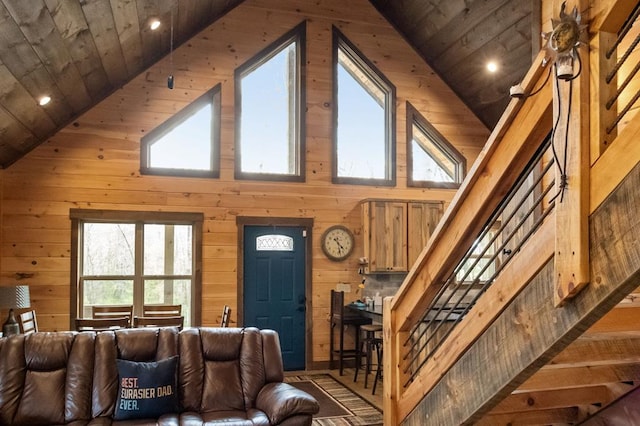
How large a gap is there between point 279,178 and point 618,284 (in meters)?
5.69

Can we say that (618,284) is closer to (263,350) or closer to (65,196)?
(263,350)

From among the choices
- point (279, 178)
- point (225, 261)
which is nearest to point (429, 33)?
point (279, 178)

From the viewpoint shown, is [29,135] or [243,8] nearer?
[29,135]

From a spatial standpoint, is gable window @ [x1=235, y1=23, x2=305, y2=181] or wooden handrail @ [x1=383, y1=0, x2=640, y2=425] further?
gable window @ [x1=235, y1=23, x2=305, y2=181]

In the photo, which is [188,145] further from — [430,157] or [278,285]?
[430,157]

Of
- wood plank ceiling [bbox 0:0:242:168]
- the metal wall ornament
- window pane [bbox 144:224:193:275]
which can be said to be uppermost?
wood plank ceiling [bbox 0:0:242:168]

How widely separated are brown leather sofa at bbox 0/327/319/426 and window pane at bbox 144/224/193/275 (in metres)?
2.72

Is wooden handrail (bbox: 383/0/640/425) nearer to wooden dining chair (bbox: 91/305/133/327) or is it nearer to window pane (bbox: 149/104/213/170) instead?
wooden dining chair (bbox: 91/305/133/327)

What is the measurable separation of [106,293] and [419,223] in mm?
4135

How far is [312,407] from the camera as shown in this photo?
336cm

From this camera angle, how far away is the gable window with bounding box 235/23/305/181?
6.89 meters

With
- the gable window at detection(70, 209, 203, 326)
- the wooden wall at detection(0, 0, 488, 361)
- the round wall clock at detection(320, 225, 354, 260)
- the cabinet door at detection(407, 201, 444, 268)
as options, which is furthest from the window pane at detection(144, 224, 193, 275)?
the cabinet door at detection(407, 201, 444, 268)

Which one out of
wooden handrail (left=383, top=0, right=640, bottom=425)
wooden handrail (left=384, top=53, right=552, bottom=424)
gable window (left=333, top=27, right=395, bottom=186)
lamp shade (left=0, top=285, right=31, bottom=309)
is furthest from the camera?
gable window (left=333, top=27, right=395, bottom=186)

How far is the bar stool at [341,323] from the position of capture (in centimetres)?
658
